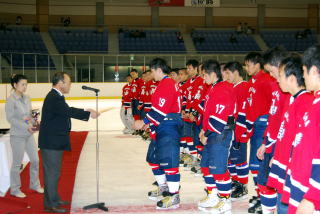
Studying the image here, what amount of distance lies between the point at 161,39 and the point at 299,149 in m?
25.3

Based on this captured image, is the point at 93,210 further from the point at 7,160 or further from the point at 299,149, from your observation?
the point at 299,149

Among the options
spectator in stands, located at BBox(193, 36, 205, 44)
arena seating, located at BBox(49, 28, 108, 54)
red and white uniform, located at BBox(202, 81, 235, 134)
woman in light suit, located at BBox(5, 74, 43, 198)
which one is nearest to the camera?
red and white uniform, located at BBox(202, 81, 235, 134)

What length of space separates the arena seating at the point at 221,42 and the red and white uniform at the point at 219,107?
22.7 meters

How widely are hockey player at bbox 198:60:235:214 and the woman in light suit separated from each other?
75.2 inches

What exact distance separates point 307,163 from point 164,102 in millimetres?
2684

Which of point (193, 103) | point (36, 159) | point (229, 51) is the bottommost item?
point (36, 159)

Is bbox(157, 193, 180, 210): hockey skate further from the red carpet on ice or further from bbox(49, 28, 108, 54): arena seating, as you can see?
bbox(49, 28, 108, 54): arena seating

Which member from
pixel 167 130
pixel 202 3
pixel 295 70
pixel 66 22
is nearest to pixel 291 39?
pixel 202 3

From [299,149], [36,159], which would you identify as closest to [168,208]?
[36,159]

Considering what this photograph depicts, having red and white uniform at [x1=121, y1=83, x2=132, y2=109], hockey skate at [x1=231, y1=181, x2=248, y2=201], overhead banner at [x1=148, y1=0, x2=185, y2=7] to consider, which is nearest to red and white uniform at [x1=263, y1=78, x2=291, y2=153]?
hockey skate at [x1=231, y1=181, x2=248, y2=201]

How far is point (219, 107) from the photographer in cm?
439

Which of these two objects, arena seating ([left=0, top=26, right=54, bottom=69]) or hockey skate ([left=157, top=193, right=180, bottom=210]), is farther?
arena seating ([left=0, top=26, right=54, bottom=69])

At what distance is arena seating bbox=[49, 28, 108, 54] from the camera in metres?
25.4

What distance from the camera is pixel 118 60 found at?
22.6 m
